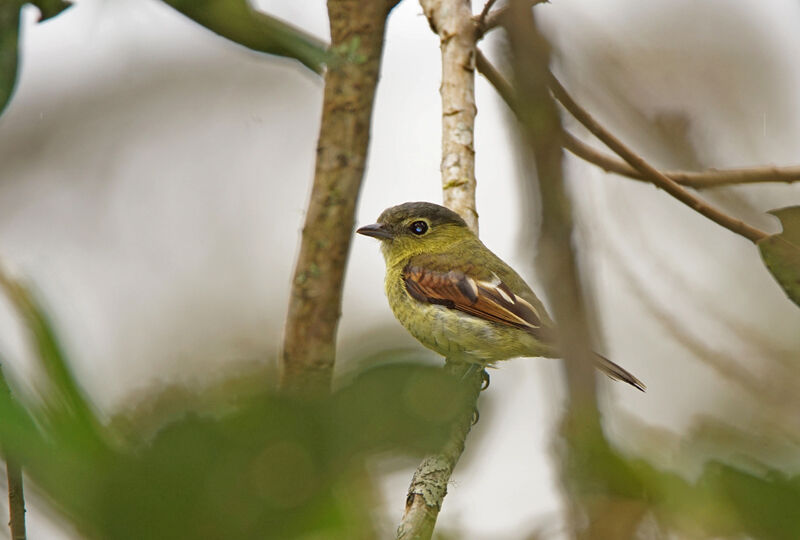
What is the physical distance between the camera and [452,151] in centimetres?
346

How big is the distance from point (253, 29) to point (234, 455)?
1.17 m

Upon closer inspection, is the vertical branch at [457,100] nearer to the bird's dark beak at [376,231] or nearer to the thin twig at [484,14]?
the thin twig at [484,14]

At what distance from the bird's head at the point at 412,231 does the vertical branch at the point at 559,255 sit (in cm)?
297

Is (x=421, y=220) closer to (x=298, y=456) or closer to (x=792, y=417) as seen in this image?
(x=792, y=417)

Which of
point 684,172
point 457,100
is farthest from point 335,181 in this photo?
point 684,172

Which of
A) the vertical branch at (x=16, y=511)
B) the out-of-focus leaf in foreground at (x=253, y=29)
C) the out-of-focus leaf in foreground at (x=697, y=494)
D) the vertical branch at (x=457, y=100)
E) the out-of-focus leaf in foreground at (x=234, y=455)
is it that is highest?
the vertical branch at (x=457, y=100)

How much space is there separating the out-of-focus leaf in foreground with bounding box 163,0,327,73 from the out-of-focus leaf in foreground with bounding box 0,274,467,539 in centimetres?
94

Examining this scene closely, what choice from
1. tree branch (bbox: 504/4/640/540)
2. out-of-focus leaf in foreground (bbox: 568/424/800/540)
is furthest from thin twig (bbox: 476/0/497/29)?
out-of-focus leaf in foreground (bbox: 568/424/800/540)

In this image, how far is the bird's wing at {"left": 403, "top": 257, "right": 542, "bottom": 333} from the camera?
3.63 m

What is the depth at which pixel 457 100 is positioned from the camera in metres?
3.53

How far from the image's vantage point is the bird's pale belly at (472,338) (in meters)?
3.63

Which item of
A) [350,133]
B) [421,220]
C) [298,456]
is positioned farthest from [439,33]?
[298,456]

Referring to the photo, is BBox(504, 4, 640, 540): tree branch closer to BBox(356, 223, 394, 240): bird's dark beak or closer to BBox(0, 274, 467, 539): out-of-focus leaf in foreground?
BBox(0, 274, 467, 539): out-of-focus leaf in foreground

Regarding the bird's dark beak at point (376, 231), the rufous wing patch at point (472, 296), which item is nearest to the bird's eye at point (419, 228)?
the bird's dark beak at point (376, 231)
